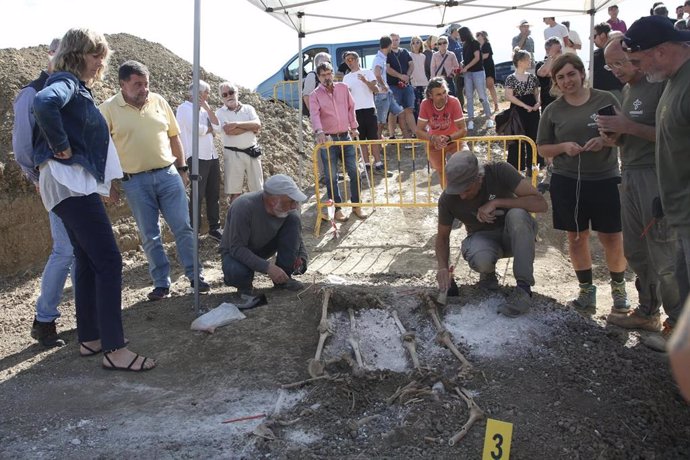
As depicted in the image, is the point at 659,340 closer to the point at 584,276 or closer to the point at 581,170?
the point at 584,276

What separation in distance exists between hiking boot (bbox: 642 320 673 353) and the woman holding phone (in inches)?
19.3

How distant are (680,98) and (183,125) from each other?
564cm

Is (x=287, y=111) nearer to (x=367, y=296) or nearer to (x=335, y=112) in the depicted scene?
(x=335, y=112)

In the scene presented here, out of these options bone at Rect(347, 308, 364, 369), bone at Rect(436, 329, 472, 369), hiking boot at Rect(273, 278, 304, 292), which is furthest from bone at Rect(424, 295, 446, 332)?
hiking boot at Rect(273, 278, 304, 292)

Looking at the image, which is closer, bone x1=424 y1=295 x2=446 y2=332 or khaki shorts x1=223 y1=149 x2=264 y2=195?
bone x1=424 y1=295 x2=446 y2=332

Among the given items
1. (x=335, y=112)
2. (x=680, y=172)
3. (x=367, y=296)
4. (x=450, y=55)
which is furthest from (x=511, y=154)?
(x=680, y=172)

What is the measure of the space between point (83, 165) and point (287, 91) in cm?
1169

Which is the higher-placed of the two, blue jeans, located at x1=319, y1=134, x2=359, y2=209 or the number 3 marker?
blue jeans, located at x1=319, y1=134, x2=359, y2=209

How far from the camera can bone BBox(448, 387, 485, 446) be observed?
3.44 meters

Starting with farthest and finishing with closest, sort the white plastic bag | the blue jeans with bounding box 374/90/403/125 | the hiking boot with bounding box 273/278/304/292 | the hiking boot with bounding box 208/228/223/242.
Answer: the blue jeans with bounding box 374/90/403/125 < the hiking boot with bounding box 208/228/223/242 < the hiking boot with bounding box 273/278/304/292 < the white plastic bag

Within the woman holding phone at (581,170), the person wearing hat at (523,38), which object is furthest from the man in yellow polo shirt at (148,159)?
the person wearing hat at (523,38)

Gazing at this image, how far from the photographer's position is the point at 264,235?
574 cm

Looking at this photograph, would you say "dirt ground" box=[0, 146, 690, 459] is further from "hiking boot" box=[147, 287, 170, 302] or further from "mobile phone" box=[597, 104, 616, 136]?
"mobile phone" box=[597, 104, 616, 136]

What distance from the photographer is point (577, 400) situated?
3.87m
